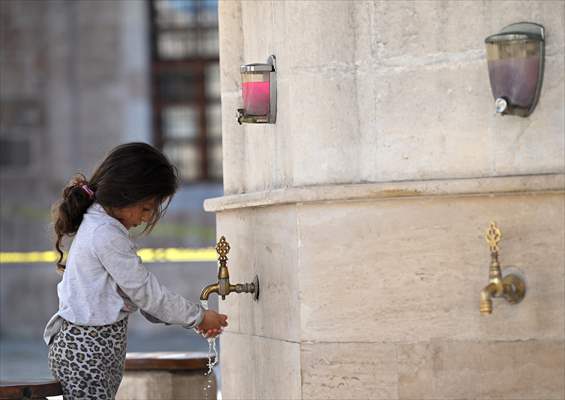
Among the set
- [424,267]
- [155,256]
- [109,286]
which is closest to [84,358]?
[109,286]

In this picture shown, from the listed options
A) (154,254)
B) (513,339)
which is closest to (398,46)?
(513,339)

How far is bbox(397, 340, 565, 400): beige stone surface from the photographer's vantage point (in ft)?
10.9

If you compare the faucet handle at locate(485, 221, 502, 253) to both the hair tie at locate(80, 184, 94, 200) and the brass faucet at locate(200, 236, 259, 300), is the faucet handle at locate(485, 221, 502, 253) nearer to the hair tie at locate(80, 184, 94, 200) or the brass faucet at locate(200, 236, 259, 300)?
the brass faucet at locate(200, 236, 259, 300)

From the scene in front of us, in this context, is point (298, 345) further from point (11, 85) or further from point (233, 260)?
point (11, 85)

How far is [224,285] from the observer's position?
150 inches

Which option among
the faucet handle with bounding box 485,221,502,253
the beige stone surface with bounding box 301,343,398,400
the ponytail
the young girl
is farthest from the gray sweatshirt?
the faucet handle with bounding box 485,221,502,253

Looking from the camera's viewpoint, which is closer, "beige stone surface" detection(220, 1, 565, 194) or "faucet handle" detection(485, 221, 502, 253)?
"faucet handle" detection(485, 221, 502, 253)

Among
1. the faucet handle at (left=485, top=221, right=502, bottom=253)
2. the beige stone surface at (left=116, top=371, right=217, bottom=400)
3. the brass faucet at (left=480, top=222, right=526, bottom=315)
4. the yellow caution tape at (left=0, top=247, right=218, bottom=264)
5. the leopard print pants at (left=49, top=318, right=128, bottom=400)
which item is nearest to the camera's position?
the brass faucet at (left=480, top=222, right=526, bottom=315)

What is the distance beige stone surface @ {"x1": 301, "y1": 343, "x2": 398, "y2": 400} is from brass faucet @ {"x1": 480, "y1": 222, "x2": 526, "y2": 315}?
0.34 metres

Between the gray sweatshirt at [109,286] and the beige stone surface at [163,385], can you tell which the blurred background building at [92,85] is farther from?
the gray sweatshirt at [109,286]

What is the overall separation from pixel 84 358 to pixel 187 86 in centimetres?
1367

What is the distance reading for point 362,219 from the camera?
3484mm

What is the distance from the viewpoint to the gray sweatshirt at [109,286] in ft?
12.0

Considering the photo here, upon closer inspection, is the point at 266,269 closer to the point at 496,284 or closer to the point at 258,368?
the point at 258,368
